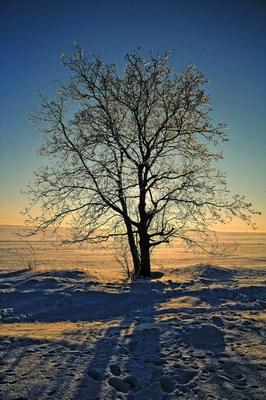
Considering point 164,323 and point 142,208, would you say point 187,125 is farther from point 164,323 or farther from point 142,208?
point 164,323

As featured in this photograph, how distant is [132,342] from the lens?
5699mm

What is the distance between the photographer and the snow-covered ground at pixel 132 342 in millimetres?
4156

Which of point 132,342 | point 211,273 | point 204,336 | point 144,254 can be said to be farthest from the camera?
point 211,273

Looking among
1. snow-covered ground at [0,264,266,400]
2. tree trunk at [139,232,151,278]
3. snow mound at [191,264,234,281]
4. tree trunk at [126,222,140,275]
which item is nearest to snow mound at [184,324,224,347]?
snow-covered ground at [0,264,266,400]

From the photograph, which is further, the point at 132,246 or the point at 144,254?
the point at 132,246

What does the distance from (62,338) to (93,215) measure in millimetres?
7287

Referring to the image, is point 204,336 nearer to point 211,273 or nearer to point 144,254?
point 144,254

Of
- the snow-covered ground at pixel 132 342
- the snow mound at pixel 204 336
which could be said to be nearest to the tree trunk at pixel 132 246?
the snow-covered ground at pixel 132 342

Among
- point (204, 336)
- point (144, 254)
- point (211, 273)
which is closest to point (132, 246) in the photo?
point (144, 254)

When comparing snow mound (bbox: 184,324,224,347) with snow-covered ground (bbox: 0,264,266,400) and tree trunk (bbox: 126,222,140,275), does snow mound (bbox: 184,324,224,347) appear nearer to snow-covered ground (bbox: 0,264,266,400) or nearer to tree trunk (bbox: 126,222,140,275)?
snow-covered ground (bbox: 0,264,266,400)

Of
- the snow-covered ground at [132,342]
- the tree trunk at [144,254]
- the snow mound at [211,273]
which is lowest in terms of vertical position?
the snow-covered ground at [132,342]

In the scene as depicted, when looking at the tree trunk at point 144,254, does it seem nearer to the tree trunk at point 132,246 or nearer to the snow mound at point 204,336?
the tree trunk at point 132,246

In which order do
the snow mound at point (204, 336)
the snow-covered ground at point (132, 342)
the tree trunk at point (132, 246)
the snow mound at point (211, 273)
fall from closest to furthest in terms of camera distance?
the snow-covered ground at point (132, 342) < the snow mound at point (204, 336) < the snow mound at point (211, 273) < the tree trunk at point (132, 246)

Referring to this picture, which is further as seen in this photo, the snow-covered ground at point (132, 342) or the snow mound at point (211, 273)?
the snow mound at point (211, 273)
